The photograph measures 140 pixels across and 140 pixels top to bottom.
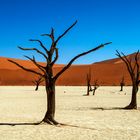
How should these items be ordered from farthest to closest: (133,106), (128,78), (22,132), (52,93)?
(128,78) < (133,106) < (52,93) < (22,132)

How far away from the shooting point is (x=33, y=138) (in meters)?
12.6

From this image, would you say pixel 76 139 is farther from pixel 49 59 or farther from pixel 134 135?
pixel 49 59

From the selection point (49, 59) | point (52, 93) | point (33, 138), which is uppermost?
point (49, 59)

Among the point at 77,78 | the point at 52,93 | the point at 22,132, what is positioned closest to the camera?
the point at 22,132

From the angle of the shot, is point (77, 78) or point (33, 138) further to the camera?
point (77, 78)

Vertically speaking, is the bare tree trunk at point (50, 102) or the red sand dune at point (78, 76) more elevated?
the red sand dune at point (78, 76)

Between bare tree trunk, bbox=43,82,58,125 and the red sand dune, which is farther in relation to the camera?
the red sand dune

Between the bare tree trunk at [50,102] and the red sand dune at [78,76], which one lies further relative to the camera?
the red sand dune at [78,76]

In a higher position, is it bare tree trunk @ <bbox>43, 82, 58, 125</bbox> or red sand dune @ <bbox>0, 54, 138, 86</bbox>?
red sand dune @ <bbox>0, 54, 138, 86</bbox>

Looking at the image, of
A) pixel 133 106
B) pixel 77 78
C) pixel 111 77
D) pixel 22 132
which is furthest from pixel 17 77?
pixel 22 132

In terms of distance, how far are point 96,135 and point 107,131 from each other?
3.24 ft

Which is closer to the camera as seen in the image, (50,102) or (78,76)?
(50,102)

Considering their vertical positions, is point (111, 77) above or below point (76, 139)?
above

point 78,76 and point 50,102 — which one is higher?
point 78,76
